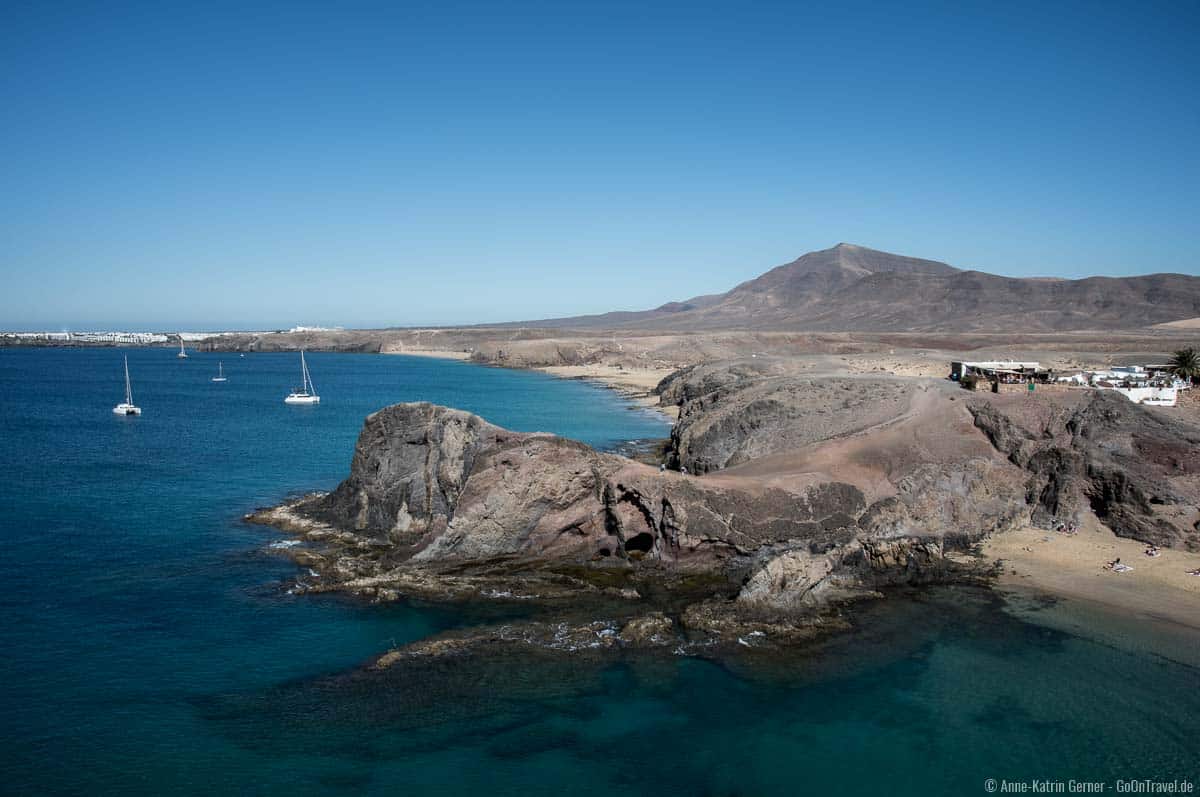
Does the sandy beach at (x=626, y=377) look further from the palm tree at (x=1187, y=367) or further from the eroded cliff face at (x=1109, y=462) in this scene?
the eroded cliff face at (x=1109, y=462)

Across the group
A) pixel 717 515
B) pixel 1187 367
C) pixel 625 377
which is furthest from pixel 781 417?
pixel 625 377

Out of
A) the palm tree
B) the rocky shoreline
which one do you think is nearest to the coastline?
the palm tree

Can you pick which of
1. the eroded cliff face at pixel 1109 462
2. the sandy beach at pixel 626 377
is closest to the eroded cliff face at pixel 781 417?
the eroded cliff face at pixel 1109 462

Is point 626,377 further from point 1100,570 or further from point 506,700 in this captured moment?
point 506,700

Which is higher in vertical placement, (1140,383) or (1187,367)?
(1187,367)

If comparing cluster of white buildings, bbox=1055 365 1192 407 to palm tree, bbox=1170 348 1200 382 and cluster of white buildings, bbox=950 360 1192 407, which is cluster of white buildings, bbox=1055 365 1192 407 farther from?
palm tree, bbox=1170 348 1200 382

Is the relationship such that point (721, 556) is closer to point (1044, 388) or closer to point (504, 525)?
point (504, 525)
